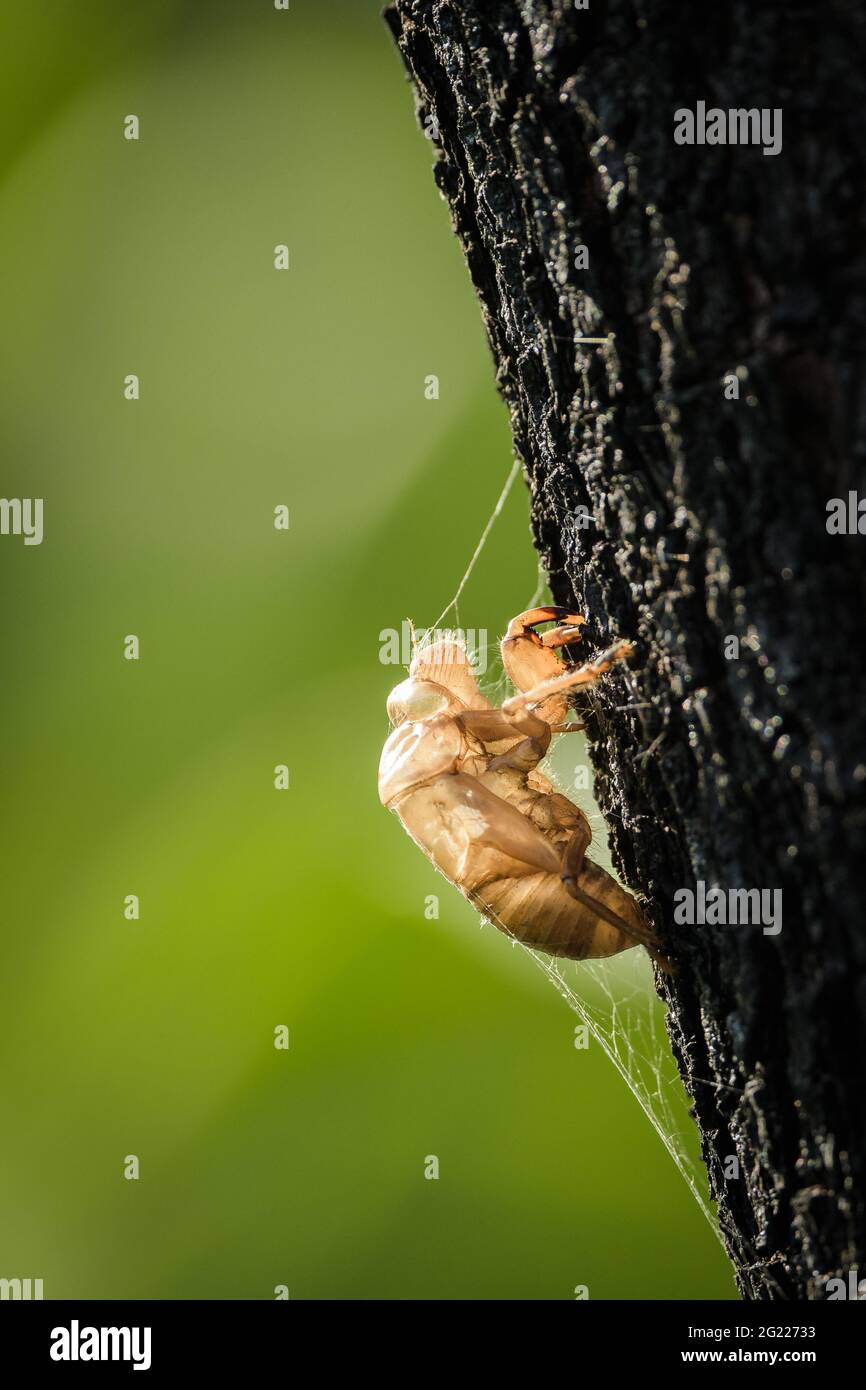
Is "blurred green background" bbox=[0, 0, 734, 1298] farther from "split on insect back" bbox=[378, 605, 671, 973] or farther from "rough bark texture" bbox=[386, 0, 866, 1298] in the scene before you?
"rough bark texture" bbox=[386, 0, 866, 1298]

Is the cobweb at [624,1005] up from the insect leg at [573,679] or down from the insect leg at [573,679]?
down

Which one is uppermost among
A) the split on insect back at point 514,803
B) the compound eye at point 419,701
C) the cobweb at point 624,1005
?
the compound eye at point 419,701

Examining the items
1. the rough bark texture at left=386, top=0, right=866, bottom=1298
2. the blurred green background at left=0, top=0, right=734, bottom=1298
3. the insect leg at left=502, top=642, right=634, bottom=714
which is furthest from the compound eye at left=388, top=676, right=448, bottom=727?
the blurred green background at left=0, top=0, right=734, bottom=1298

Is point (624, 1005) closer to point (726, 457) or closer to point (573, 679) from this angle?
point (573, 679)

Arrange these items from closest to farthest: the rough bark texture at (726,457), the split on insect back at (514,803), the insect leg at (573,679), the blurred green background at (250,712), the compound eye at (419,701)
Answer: the rough bark texture at (726,457)
the insect leg at (573,679)
the split on insect back at (514,803)
the compound eye at (419,701)
the blurred green background at (250,712)

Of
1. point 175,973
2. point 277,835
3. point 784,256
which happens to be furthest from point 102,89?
point 784,256

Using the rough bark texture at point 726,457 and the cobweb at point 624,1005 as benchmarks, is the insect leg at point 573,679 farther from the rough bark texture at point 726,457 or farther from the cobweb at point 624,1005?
the cobweb at point 624,1005

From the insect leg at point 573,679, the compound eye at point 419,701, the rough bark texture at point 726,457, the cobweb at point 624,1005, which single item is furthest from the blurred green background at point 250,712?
the rough bark texture at point 726,457
